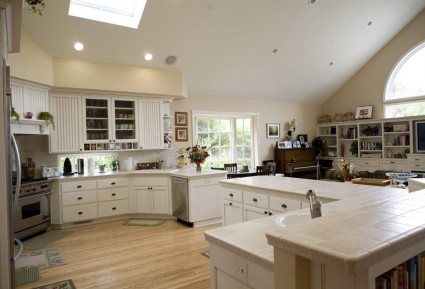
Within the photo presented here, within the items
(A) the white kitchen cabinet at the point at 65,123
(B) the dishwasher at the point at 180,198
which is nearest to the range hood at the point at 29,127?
(A) the white kitchen cabinet at the point at 65,123

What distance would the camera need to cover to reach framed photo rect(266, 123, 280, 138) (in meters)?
8.17

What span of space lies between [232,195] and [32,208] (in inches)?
126

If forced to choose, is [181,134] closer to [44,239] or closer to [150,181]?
[150,181]

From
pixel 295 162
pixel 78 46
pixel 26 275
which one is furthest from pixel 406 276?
pixel 295 162

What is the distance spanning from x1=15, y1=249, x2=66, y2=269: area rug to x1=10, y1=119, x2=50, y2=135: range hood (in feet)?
5.80

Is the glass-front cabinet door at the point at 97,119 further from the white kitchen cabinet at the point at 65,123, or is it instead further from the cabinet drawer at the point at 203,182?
the cabinet drawer at the point at 203,182

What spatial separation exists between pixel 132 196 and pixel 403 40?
7.70 meters

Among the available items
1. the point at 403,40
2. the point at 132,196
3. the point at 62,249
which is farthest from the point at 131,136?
the point at 403,40

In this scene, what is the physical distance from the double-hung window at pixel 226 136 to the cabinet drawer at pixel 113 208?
7.40ft

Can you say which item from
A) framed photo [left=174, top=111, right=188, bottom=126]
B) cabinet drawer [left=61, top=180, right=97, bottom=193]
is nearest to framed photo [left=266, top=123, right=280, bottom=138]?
framed photo [left=174, top=111, right=188, bottom=126]

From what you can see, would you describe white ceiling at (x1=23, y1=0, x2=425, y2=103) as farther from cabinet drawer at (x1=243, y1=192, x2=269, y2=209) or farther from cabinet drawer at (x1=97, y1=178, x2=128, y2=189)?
cabinet drawer at (x1=243, y1=192, x2=269, y2=209)

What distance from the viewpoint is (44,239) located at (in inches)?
174

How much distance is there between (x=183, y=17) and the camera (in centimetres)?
476

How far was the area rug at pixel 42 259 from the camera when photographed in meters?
3.47
